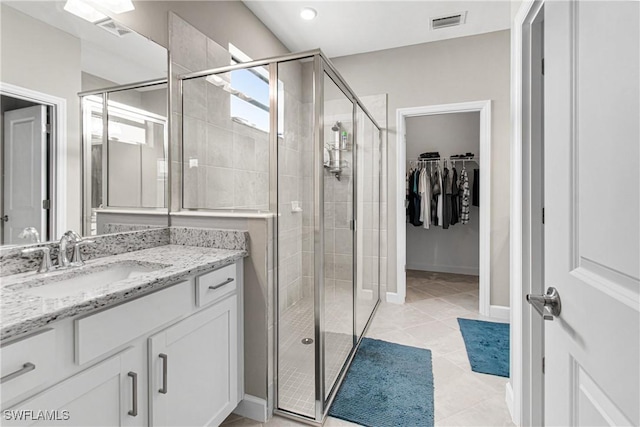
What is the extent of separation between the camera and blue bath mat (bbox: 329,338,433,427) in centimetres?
168

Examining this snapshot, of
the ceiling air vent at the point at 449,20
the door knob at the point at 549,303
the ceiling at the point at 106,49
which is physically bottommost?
the door knob at the point at 549,303

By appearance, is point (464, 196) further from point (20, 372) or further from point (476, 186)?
point (20, 372)

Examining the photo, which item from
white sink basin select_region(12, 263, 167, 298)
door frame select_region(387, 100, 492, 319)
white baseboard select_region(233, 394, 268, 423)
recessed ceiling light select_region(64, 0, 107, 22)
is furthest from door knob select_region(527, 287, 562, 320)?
door frame select_region(387, 100, 492, 319)

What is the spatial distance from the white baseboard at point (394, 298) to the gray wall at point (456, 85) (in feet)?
0.17

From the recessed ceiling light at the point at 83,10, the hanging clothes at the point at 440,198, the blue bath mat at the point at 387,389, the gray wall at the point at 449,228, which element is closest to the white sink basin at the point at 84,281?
the recessed ceiling light at the point at 83,10

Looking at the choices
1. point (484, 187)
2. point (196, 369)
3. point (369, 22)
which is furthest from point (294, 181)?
point (484, 187)

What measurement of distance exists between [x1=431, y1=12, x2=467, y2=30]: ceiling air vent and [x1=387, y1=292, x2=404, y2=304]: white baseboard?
2.67m

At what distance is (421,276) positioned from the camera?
15.1ft

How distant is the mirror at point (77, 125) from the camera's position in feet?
3.90

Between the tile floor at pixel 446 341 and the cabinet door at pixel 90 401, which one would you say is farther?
the tile floor at pixel 446 341

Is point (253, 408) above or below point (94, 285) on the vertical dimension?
below

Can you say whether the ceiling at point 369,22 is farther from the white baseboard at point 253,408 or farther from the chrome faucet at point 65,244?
the white baseboard at point 253,408

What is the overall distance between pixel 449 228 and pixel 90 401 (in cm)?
479

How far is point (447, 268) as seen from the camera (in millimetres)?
4863
